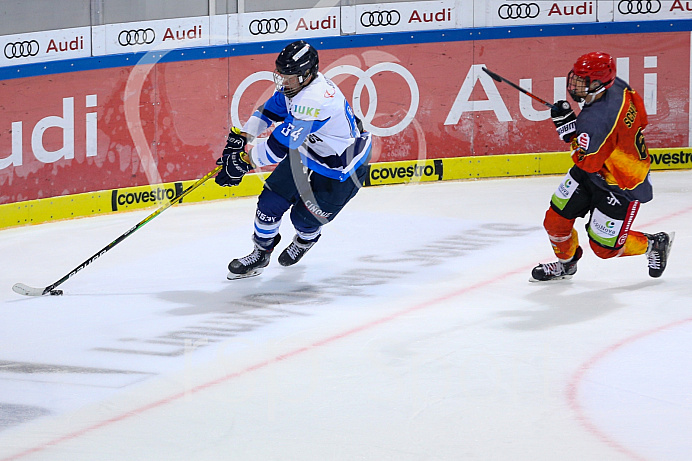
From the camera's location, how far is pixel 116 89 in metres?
7.34

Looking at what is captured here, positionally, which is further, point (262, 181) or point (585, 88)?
point (262, 181)

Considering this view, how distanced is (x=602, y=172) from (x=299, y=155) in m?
1.53

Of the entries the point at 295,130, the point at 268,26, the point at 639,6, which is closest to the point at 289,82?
the point at 295,130

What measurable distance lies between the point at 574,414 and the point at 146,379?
1589 mm

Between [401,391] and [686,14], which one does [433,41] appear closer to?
[686,14]

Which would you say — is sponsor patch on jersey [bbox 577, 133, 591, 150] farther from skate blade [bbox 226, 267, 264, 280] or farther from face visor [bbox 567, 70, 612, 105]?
skate blade [bbox 226, 267, 264, 280]

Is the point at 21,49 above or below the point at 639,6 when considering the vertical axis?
below

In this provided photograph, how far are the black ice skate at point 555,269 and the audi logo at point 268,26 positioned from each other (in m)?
3.23

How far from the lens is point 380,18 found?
321 inches

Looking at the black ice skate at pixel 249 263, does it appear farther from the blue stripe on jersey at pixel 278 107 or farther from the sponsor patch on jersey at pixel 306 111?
the sponsor patch on jersey at pixel 306 111

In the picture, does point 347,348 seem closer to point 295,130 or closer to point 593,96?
point 295,130

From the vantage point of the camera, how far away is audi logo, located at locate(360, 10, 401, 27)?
319 inches

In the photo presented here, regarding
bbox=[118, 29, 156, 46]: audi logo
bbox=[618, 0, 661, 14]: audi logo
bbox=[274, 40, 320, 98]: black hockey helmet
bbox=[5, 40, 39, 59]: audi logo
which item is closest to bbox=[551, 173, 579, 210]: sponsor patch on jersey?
bbox=[274, 40, 320, 98]: black hockey helmet

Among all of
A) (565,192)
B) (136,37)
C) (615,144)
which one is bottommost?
(565,192)
